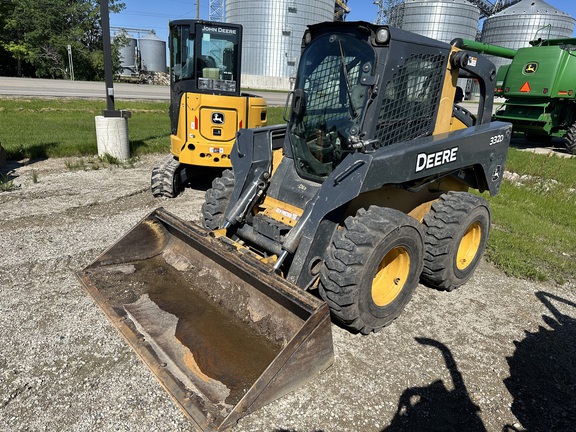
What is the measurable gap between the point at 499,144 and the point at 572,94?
35.1 ft

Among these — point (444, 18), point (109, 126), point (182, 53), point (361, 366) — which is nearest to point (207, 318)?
point (361, 366)

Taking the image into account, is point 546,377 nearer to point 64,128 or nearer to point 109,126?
point 109,126

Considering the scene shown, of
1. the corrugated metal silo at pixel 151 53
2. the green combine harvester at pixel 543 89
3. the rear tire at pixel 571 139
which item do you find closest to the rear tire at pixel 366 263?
the green combine harvester at pixel 543 89

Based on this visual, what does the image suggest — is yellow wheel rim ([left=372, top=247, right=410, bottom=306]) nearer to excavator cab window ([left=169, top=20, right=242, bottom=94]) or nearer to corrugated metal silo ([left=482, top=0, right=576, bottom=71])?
excavator cab window ([left=169, top=20, right=242, bottom=94])

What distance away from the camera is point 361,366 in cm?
320

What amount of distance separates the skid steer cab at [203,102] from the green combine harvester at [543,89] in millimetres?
9198

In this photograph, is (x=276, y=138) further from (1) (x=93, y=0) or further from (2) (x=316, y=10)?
(2) (x=316, y=10)

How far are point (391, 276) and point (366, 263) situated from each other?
0.70 meters

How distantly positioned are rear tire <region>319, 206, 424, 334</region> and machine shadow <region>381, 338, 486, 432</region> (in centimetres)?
64

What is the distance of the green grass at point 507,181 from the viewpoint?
5352 mm

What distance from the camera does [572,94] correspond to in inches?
498

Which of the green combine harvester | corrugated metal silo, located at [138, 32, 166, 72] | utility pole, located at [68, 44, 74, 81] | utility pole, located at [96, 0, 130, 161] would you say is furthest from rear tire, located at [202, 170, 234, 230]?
corrugated metal silo, located at [138, 32, 166, 72]

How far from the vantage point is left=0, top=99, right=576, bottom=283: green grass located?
17.6 feet

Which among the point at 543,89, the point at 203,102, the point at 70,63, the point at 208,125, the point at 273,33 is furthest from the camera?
the point at 273,33
